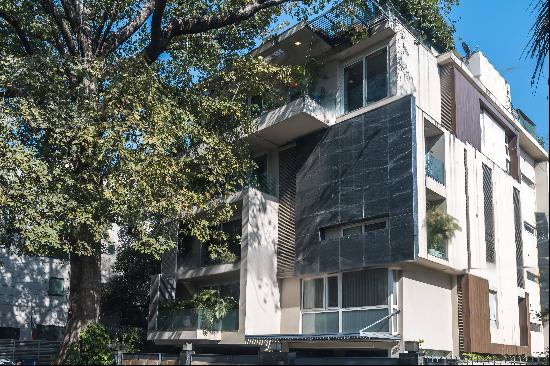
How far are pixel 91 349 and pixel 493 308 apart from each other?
1413 centimetres

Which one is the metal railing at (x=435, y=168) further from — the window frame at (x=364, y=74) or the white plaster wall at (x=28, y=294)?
the white plaster wall at (x=28, y=294)

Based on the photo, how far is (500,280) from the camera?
2472 cm

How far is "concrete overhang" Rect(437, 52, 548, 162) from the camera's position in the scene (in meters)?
24.4

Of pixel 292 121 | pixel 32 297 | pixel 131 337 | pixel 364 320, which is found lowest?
pixel 131 337

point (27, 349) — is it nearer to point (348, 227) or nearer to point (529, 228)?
point (348, 227)

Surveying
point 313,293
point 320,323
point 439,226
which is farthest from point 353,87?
point 320,323

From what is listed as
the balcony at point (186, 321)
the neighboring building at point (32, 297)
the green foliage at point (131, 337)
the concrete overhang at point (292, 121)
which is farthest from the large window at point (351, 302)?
the neighboring building at point (32, 297)

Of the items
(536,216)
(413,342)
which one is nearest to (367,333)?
(413,342)

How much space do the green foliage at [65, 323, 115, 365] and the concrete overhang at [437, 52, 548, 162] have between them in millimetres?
15135

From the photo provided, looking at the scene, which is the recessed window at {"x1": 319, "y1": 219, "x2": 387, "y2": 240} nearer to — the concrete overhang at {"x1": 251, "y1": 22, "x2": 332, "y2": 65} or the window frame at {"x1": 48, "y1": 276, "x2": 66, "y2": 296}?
the concrete overhang at {"x1": 251, "y1": 22, "x2": 332, "y2": 65}

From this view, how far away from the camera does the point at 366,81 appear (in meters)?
23.2

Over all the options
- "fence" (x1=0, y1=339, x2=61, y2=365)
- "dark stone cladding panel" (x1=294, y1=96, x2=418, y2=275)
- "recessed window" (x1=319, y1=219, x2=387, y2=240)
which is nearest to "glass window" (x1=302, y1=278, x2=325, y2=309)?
"dark stone cladding panel" (x1=294, y1=96, x2=418, y2=275)

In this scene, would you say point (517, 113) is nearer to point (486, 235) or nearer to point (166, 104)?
point (486, 235)

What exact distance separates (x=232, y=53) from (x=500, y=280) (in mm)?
13029
